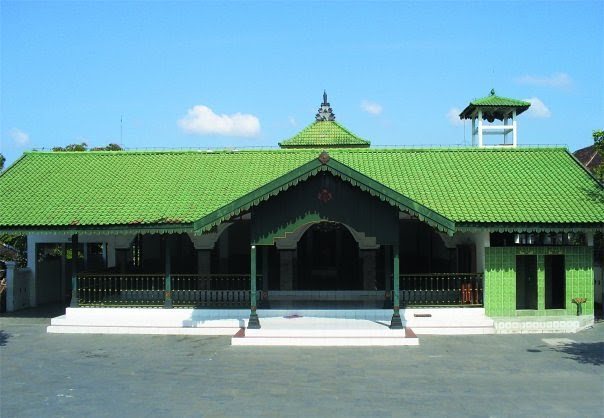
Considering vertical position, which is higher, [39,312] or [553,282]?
[553,282]

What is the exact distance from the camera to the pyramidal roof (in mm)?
28469

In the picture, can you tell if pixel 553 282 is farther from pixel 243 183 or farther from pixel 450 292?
pixel 243 183

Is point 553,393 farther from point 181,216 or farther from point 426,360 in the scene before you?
point 181,216

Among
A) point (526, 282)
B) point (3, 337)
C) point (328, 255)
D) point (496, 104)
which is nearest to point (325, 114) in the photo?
point (496, 104)

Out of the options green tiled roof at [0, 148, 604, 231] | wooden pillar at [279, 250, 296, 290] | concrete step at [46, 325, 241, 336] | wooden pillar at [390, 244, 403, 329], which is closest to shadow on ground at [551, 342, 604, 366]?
green tiled roof at [0, 148, 604, 231]

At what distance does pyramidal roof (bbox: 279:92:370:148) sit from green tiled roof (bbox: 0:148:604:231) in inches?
347

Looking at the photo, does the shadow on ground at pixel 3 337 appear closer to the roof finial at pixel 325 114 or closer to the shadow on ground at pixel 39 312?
the shadow on ground at pixel 39 312

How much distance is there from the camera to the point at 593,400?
31.0 feet

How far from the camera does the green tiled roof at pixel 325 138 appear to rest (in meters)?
28.5

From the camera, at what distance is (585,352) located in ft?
42.3

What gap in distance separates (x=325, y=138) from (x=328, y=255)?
11.1 meters

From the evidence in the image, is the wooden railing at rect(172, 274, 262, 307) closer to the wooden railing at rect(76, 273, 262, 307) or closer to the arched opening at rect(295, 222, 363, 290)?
the wooden railing at rect(76, 273, 262, 307)

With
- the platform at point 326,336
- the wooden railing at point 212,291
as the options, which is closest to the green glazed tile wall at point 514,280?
the platform at point 326,336

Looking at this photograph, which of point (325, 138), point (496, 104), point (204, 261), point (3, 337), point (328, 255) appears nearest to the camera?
point (3, 337)
